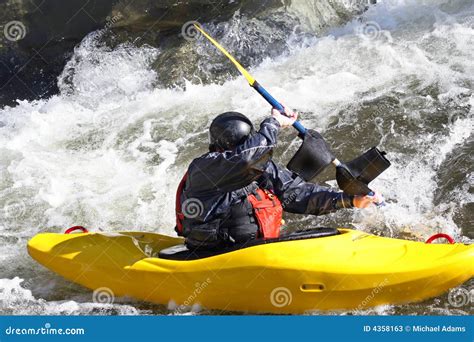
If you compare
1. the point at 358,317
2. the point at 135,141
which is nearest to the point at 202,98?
the point at 135,141

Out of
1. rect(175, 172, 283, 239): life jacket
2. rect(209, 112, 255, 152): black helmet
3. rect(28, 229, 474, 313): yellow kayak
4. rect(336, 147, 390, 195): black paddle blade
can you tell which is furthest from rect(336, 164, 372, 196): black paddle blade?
rect(209, 112, 255, 152): black helmet

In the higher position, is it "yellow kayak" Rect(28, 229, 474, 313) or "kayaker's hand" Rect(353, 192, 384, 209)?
"kayaker's hand" Rect(353, 192, 384, 209)

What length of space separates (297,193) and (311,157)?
360mm

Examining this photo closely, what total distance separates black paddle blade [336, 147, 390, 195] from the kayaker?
6 centimetres

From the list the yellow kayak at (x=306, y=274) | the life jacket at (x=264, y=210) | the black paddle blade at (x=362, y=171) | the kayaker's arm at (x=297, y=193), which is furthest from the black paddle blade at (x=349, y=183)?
the life jacket at (x=264, y=210)

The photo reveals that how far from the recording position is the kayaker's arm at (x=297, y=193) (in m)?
4.44

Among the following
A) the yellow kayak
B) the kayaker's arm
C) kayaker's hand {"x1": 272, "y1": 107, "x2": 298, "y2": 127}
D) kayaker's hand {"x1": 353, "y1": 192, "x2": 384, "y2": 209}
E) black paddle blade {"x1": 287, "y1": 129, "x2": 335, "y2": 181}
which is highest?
kayaker's hand {"x1": 272, "y1": 107, "x2": 298, "y2": 127}

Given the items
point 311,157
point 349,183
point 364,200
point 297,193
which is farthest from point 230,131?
point 364,200

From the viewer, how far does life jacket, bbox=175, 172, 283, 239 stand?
13.8ft

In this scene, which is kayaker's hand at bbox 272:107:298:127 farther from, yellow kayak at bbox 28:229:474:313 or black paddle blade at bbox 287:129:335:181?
yellow kayak at bbox 28:229:474:313

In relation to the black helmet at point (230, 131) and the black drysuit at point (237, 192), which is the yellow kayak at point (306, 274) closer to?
the black drysuit at point (237, 192)

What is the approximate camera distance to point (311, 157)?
13.8 feet

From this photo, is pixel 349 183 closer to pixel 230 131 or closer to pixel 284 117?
pixel 284 117

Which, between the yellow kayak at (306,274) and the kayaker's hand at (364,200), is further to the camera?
the kayaker's hand at (364,200)
